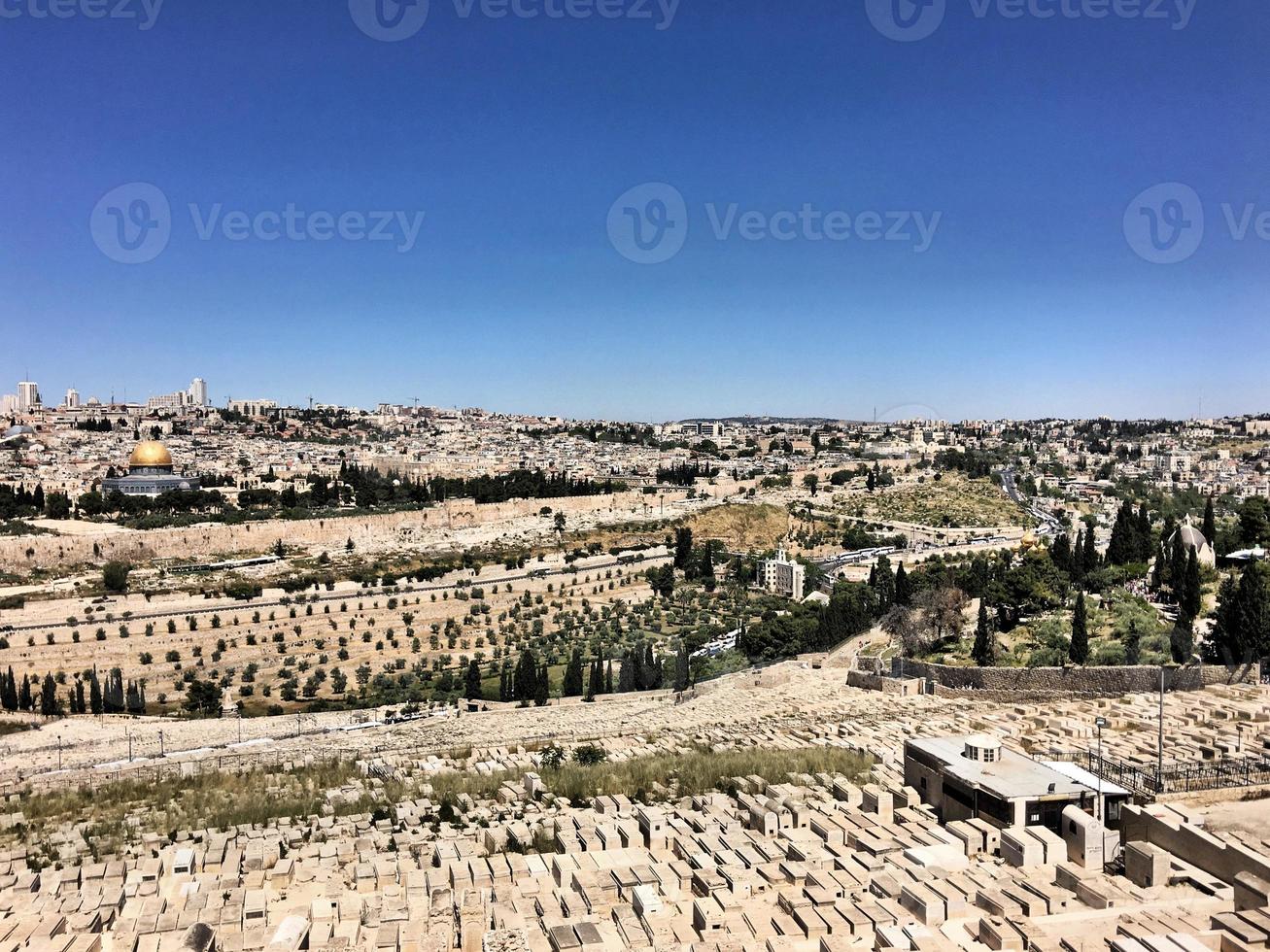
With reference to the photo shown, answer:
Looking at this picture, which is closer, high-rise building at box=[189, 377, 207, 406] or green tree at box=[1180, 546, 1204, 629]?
green tree at box=[1180, 546, 1204, 629]

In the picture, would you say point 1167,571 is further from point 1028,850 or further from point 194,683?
point 194,683

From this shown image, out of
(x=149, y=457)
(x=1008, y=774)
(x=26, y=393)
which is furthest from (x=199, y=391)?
(x=1008, y=774)

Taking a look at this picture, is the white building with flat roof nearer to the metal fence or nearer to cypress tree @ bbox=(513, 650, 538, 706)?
cypress tree @ bbox=(513, 650, 538, 706)

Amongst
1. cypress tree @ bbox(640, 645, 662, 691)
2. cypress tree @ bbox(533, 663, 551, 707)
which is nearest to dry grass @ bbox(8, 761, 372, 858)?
cypress tree @ bbox(533, 663, 551, 707)

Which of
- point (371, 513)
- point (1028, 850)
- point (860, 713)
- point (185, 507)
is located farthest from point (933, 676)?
point (185, 507)

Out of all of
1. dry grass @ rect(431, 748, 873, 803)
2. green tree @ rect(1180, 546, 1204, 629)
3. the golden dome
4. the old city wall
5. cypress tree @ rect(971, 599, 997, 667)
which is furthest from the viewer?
the golden dome

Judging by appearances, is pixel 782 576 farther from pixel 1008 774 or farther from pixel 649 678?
pixel 1008 774
